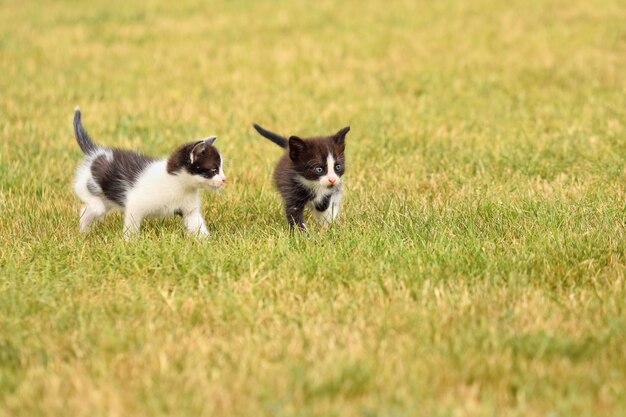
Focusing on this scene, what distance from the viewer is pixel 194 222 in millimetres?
7633

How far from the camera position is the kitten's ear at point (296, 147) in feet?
24.9

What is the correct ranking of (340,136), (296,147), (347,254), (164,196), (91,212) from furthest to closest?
1. (91,212)
2. (340,136)
3. (296,147)
4. (164,196)
5. (347,254)

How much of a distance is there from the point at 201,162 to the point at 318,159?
0.98m

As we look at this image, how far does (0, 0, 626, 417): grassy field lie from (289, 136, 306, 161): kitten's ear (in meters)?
0.64

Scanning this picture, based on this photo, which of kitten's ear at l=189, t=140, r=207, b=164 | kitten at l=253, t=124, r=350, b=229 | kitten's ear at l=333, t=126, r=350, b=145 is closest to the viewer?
kitten's ear at l=189, t=140, r=207, b=164

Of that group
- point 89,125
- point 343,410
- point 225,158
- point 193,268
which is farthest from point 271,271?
point 89,125

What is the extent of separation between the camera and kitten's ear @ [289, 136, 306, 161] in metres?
7.59

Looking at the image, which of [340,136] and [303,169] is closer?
[303,169]

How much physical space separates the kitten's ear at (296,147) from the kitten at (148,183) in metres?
0.62

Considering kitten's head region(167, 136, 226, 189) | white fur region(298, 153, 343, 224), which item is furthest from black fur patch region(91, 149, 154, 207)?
white fur region(298, 153, 343, 224)

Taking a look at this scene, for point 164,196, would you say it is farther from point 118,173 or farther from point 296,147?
point 296,147

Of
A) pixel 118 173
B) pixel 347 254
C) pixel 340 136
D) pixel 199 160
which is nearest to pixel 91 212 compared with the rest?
pixel 118 173

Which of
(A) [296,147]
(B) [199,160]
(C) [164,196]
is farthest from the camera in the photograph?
(A) [296,147]

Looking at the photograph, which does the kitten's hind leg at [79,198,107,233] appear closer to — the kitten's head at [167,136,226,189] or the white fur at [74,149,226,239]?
the white fur at [74,149,226,239]
